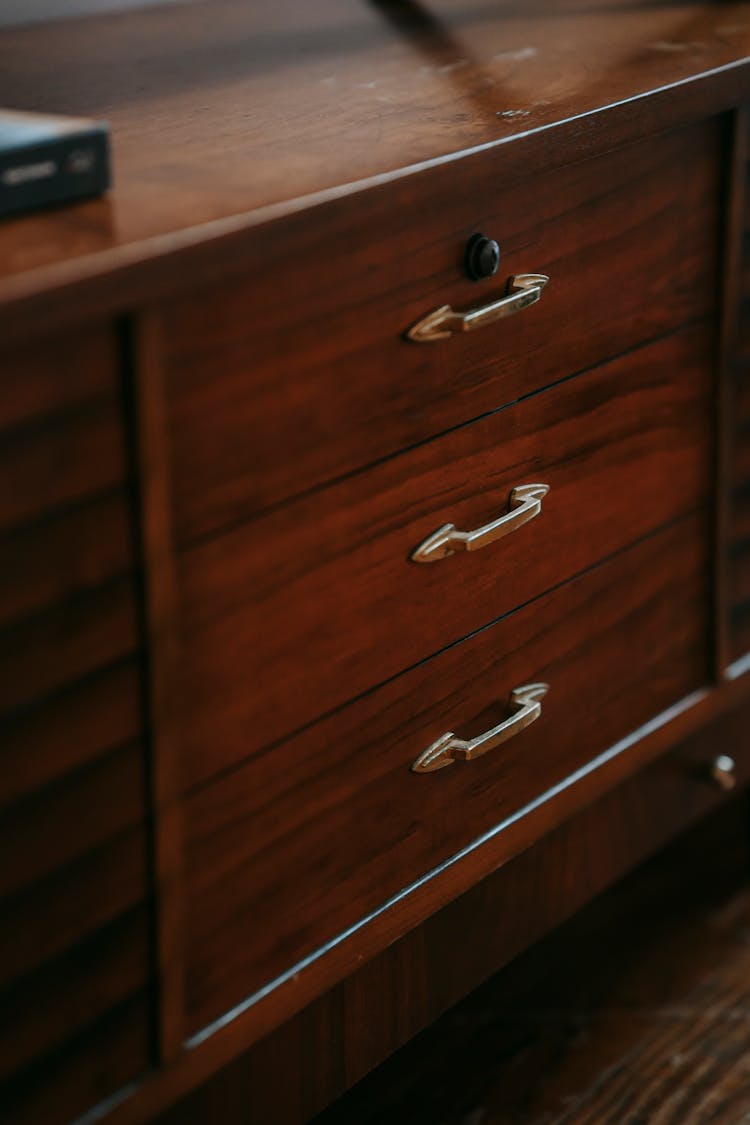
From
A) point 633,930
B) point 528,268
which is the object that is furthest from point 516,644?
point 633,930

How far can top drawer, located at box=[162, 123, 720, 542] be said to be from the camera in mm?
679

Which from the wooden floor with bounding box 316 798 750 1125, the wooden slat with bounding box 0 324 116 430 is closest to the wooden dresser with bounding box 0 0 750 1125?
the wooden slat with bounding box 0 324 116 430

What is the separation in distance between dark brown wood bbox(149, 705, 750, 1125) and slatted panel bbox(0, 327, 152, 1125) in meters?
0.07

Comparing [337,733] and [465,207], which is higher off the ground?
[465,207]

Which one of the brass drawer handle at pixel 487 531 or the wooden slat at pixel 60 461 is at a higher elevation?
the wooden slat at pixel 60 461

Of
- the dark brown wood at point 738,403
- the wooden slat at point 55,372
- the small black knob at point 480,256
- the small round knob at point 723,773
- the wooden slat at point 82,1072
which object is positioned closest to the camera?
the wooden slat at point 55,372

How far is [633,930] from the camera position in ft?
4.19

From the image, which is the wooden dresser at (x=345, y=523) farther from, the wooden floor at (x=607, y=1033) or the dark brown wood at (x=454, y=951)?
the wooden floor at (x=607, y=1033)

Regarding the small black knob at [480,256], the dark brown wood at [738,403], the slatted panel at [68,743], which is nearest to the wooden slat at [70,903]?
A: the slatted panel at [68,743]

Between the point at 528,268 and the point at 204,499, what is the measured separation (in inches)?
10.8

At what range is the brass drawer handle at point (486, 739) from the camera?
2.85 ft

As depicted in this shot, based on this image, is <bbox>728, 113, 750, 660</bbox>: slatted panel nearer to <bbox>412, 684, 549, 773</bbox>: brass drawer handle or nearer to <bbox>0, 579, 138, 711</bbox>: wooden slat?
<bbox>412, 684, 549, 773</bbox>: brass drawer handle

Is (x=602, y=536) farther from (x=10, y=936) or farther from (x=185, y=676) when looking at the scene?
(x=10, y=936)

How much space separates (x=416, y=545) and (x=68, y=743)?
25 cm
